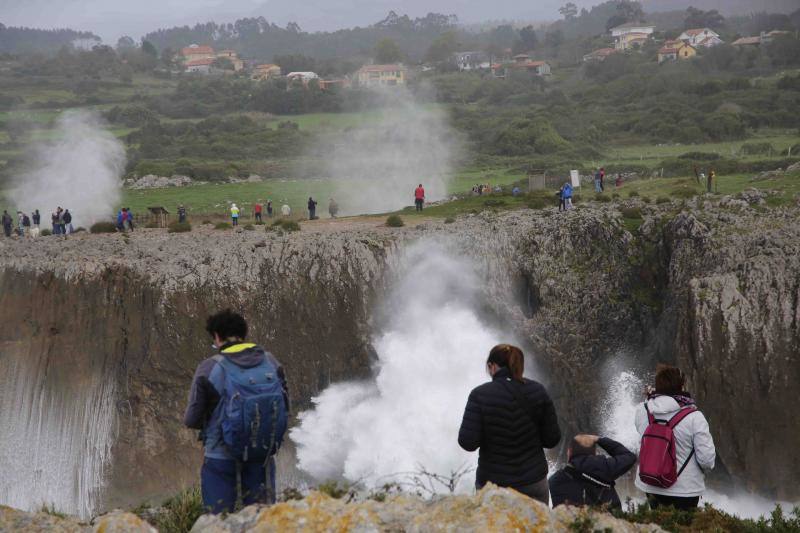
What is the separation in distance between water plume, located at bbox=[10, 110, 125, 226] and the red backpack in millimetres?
42259

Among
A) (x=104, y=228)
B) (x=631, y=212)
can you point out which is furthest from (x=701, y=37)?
(x=631, y=212)

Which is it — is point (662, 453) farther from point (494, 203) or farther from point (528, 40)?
point (528, 40)

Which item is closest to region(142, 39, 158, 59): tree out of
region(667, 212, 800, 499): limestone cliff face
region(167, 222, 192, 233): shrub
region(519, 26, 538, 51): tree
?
region(519, 26, 538, 51): tree

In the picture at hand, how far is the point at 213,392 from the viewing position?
709 cm

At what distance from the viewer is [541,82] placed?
122000mm

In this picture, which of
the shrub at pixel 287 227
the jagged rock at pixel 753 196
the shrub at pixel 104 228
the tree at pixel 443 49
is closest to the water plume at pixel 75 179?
the shrub at pixel 104 228

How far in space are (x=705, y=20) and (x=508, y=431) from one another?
163237 mm

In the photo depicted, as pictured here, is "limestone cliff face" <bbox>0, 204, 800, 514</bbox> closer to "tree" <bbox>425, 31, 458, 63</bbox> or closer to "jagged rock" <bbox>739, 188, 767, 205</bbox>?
"jagged rock" <bbox>739, 188, 767, 205</bbox>

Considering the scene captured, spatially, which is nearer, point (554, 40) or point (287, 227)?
point (287, 227)

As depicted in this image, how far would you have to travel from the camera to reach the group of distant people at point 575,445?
24.6ft

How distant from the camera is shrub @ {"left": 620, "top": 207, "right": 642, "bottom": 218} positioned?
29580mm

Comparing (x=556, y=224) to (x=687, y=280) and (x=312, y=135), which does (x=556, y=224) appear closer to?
(x=687, y=280)

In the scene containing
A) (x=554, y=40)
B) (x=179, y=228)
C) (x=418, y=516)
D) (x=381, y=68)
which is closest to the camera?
(x=418, y=516)

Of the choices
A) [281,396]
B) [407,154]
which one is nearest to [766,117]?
[407,154]
